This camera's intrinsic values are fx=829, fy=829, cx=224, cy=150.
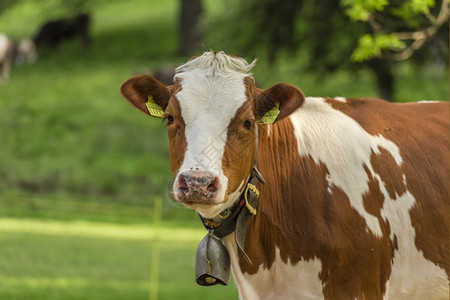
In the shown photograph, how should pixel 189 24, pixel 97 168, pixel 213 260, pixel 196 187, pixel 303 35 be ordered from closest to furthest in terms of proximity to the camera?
pixel 196 187 < pixel 213 260 < pixel 303 35 < pixel 97 168 < pixel 189 24

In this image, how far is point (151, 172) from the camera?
21.3 metres

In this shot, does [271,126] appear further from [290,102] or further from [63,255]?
[63,255]

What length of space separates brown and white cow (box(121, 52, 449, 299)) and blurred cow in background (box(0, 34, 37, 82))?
23104 millimetres

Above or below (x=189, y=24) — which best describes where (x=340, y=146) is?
above

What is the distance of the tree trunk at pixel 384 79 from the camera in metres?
18.2

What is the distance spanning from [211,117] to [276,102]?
466 millimetres

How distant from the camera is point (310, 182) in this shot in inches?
205

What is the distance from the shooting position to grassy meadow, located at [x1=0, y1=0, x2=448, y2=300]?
11969 millimetres

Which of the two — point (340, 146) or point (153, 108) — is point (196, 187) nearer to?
point (153, 108)

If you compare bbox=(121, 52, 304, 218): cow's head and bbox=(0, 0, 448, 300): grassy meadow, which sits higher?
bbox=(121, 52, 304, 218): cow's head

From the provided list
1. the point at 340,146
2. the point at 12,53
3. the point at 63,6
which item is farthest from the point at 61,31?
the point at 340,146

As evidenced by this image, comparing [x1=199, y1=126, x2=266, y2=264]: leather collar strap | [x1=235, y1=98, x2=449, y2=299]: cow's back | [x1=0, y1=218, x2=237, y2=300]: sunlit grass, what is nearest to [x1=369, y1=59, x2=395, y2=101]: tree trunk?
[x1=0, y1=218, x2=237, y2=300]: sunlit grass

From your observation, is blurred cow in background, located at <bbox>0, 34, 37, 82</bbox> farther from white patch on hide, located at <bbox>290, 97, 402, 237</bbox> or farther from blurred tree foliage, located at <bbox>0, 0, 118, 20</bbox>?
white patch on hide, located at <bbox>290, 97, 402, 237</bbox>

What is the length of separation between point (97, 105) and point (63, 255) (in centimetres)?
1226
